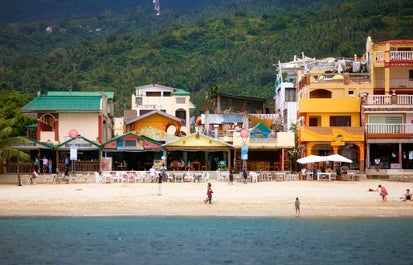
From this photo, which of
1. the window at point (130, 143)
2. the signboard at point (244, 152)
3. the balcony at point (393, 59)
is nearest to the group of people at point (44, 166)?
the window at point (130, 143)

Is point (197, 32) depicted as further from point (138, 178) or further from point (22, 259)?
point (22, 259)

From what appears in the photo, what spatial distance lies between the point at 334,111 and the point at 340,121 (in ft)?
3.25

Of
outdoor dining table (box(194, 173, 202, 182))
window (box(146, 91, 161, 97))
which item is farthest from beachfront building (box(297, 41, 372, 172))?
window (box(146, 91, 161, 97))

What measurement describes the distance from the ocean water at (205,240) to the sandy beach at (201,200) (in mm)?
563

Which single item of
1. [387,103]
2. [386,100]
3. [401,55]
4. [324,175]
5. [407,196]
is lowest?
[407,196]

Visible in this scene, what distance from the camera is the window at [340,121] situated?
59.2 meters

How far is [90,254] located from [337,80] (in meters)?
33.5

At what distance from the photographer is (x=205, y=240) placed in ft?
120

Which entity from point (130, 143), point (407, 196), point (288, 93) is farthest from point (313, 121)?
point (407, 196)

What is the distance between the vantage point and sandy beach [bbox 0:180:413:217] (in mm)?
42219

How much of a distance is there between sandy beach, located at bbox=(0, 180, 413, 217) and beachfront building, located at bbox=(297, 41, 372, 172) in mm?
6936

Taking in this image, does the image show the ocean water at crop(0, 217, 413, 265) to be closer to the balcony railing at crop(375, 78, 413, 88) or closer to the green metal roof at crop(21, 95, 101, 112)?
the green metal roof at crop(21, 95, 101, 112)

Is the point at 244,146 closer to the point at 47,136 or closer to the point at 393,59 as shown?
the point at 393,59

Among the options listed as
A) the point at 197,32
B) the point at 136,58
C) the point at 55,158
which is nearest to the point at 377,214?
the point at 55,158
